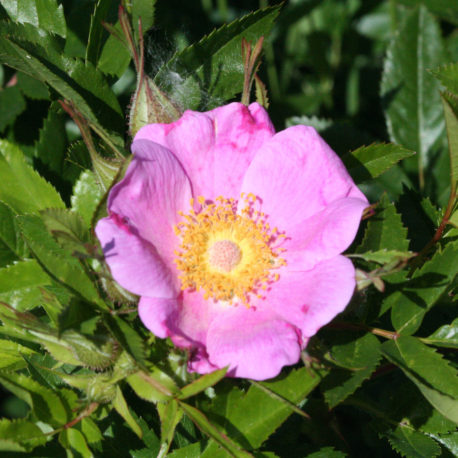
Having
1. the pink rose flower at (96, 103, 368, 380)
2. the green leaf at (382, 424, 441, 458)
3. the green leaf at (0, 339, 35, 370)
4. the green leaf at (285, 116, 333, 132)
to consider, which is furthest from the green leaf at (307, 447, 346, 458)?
the green leaf at (285, 116, 333, 132)

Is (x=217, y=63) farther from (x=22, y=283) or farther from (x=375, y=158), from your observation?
(x=22, y=283)

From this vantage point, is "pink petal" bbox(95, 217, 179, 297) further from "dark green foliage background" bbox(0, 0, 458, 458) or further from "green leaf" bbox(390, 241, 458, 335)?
"green leaf" bbox(390, 241, 458, 335)

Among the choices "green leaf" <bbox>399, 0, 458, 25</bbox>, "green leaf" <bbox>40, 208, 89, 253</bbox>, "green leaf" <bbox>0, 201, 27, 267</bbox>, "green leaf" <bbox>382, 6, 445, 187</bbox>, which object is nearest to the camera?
"green leaf" <bbox>40, 208, 89, 253</bbox>

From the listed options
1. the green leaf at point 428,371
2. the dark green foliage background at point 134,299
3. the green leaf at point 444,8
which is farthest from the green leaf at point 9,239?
the green leaf at point 444,8

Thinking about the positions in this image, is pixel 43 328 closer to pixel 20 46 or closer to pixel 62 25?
pixel 20 46

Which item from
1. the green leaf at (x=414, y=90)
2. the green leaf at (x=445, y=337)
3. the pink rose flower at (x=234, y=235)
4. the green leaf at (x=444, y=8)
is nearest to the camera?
the pink rose flower at (x=234, y=235)

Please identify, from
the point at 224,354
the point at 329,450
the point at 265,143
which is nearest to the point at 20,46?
the point at 265,143

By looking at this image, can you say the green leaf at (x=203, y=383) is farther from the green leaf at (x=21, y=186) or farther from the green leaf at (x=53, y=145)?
the green leaf at (x=53, y=145)
